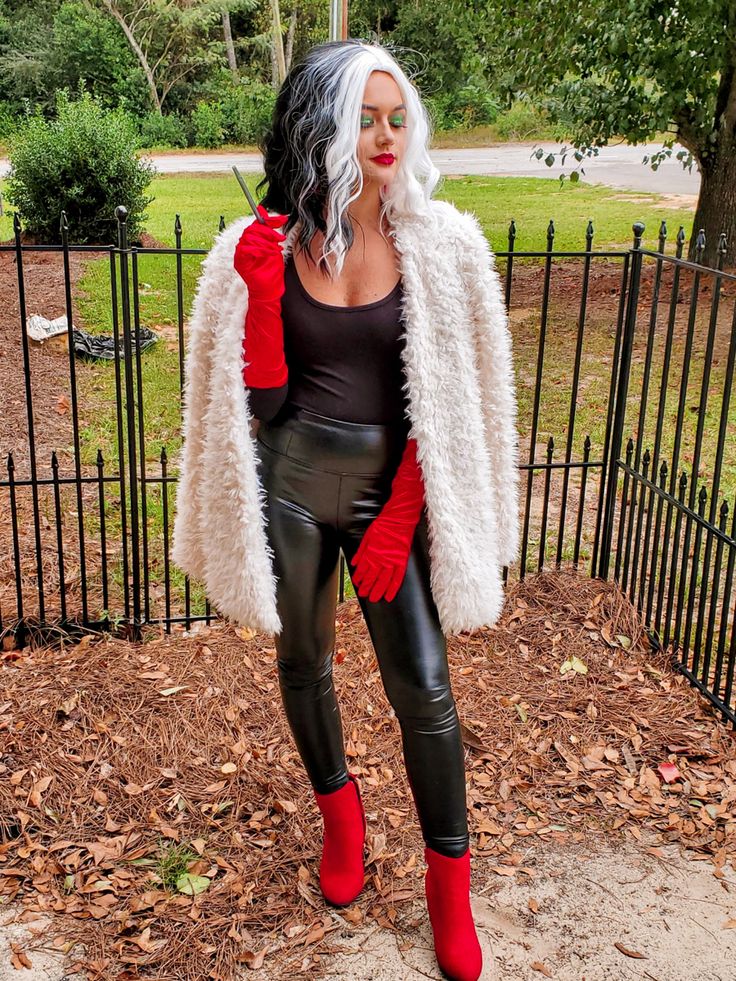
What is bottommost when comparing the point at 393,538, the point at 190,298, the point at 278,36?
the point at 190,298

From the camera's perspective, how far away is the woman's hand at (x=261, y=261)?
231cm

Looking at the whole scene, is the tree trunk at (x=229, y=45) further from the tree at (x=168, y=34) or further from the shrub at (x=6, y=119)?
the shrub at (x=6, y=119)

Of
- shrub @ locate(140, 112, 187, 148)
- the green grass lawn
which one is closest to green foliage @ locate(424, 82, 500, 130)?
shrub @ locate(140, 112, 187, 148)

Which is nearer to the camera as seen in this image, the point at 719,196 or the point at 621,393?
the point at 621,393

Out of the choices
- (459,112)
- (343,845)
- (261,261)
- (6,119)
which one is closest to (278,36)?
(459,112)

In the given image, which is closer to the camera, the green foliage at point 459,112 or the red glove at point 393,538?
the red glove at point 393,538

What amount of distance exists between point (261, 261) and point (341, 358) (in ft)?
0.98

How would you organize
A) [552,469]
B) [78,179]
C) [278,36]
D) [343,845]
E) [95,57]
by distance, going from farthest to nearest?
[95,57], [278,36], [78,179], [552,469], [343,845]

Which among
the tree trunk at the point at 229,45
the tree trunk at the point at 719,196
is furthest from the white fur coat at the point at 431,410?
the tree trunk at the point at 229,45

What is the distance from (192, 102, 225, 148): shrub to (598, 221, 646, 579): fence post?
26.0 metres

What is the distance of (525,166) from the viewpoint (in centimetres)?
2262

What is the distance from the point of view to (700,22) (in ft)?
24.3

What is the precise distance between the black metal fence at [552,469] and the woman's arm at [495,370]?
37.8 inches

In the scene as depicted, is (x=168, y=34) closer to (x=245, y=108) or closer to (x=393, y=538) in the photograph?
(x=245, y=108)
